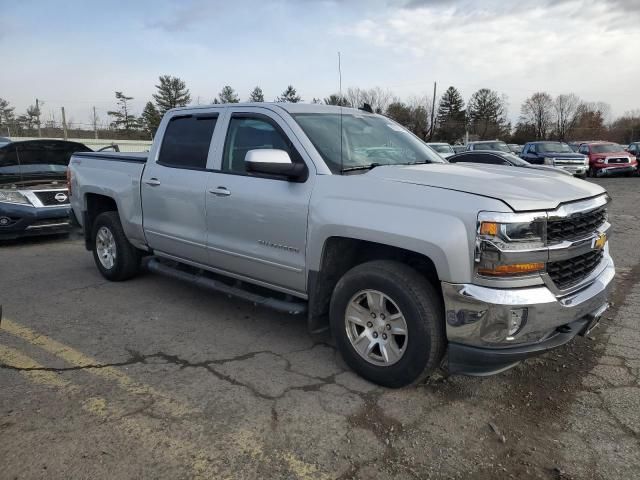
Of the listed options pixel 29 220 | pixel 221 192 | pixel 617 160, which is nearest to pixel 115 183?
pixel 221 192

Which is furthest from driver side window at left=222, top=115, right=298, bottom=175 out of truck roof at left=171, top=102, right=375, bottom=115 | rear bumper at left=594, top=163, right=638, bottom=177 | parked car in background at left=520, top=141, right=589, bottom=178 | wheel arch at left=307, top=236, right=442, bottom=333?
rear bumper at left=594, top=163, right=638, bottom=177

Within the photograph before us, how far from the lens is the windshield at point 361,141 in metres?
3.71

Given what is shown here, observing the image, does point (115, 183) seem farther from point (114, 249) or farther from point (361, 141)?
point (361, 141)

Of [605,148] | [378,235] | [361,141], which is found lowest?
[378,235]

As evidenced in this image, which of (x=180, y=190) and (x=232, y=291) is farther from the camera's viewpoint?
(x=180, y=190)

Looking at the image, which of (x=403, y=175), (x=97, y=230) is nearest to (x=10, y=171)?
(x=97, y=230)

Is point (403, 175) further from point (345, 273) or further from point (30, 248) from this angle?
point (30, 248)

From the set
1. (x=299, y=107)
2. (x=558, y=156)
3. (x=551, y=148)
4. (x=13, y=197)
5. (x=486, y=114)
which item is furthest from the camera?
(x=486, y=114)

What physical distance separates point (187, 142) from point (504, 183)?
2.96m

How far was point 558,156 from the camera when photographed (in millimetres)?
21422

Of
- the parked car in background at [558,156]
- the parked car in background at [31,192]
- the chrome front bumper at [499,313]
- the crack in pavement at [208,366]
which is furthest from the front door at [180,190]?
the parked car in background at [558,156]

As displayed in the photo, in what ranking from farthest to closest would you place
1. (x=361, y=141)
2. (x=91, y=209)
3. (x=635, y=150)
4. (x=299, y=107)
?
(x=635, y=150) < (x=91, y=209) < (x=299, y=107) < (x=361, y=141)

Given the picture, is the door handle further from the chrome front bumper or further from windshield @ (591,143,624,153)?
windshield @ (591,143,624,153)

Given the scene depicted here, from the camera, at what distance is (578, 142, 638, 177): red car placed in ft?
76.0
